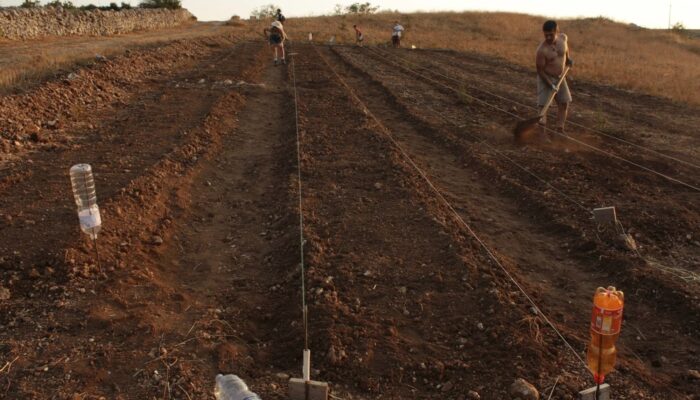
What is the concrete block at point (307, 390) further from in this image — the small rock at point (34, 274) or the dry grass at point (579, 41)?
the dry grass at point (579, 41)

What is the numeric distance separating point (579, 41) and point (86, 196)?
3811cm

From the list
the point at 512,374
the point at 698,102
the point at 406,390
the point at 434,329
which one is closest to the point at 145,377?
the point at 406,390

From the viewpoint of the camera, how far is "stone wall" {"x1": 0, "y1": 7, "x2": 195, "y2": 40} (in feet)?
60.6

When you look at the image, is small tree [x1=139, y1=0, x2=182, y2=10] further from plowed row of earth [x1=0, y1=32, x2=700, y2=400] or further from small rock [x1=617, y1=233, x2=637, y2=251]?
small rock [x1=617, y1=233, x2=637, y2=251]

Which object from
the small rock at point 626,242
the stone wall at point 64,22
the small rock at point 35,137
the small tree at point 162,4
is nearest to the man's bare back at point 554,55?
the small rock at point 626,242

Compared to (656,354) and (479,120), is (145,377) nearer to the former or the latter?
(656,354)

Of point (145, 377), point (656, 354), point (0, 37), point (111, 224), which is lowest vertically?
point (656, 354)

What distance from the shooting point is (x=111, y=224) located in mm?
5258

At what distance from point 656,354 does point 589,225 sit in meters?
2.07

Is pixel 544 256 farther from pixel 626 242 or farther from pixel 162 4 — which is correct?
pixel 162 4

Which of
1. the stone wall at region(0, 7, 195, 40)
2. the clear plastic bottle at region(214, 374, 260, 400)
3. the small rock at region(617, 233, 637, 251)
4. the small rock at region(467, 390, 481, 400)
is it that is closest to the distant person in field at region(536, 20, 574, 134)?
the small rock at region(617, 233, 637, 251)

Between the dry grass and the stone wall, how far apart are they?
273 inches

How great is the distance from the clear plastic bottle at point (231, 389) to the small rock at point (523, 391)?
1441 millimetres

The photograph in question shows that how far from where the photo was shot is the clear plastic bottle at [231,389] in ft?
9.38
